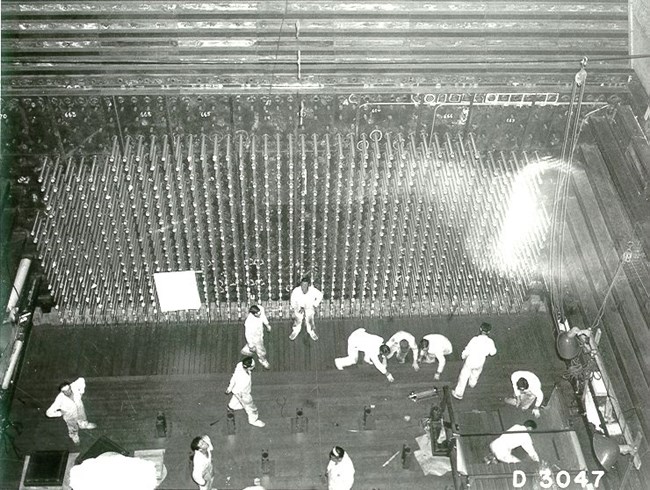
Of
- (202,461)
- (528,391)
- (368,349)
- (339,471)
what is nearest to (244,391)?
(202,461)

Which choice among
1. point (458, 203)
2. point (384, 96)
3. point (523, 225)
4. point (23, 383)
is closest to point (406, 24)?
point (384, 96)

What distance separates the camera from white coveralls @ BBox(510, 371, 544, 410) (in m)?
9.46

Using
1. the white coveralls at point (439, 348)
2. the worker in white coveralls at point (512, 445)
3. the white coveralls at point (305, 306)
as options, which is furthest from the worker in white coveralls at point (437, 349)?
the white coveralls at point (305, 306)

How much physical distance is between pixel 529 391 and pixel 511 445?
884mm

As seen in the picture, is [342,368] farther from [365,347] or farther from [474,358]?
[474,358]

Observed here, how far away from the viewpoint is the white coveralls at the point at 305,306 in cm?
1000

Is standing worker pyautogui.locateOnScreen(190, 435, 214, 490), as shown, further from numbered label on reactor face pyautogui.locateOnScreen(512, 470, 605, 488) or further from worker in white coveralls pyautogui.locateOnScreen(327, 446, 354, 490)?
numbered label on reactor face pyautogui.locateOnScreen(512, 470, 605, 488)

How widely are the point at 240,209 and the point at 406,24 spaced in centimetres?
321

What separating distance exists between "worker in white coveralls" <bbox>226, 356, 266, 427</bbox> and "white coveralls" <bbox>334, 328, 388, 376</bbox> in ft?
4.73

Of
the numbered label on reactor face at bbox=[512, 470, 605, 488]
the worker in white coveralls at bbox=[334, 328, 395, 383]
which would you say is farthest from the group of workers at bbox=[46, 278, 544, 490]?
the numbered label on reactor face at bbox=[512, 470, 605, 488]

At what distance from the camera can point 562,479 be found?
339 inches

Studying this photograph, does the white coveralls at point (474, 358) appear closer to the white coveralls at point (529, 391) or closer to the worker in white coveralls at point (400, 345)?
the white coveralls at point (529, 391)

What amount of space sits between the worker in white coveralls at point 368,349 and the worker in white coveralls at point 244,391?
1450 mm

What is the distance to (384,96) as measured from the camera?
910 centimetres
